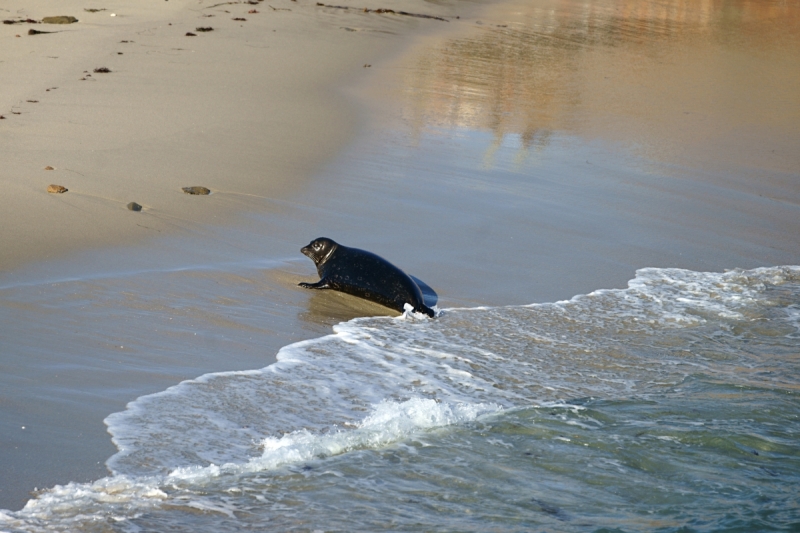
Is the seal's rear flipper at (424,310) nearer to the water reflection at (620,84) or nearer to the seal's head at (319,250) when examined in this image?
the seal's head at (319,250)

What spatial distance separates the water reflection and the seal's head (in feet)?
13.8

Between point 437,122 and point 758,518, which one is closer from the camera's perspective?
point 758,518

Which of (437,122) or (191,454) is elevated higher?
(437,122)

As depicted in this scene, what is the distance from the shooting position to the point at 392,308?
5.27 m

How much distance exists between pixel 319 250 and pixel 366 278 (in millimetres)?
412

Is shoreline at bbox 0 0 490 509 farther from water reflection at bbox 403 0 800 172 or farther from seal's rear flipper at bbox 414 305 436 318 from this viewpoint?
water reflection at bbox 403 0 800 172

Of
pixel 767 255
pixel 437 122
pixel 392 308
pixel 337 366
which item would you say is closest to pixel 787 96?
pixel 437 122

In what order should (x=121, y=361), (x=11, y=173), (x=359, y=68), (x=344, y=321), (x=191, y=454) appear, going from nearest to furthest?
1. (x=191, y=454)
2. (x=121, y=361)
3. (x=344, y=321)
4. (x=11, y=173)
5. (x=359, y=68)

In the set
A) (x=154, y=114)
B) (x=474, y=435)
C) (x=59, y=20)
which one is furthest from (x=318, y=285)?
(x=59, y=20)

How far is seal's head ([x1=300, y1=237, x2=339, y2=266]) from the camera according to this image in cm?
550

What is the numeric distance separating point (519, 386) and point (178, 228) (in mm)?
2810

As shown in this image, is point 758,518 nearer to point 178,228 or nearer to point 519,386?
point 519,386

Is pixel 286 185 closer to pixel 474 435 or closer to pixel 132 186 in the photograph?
pixel 132 186

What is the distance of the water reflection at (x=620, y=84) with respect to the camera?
10.2 meters
